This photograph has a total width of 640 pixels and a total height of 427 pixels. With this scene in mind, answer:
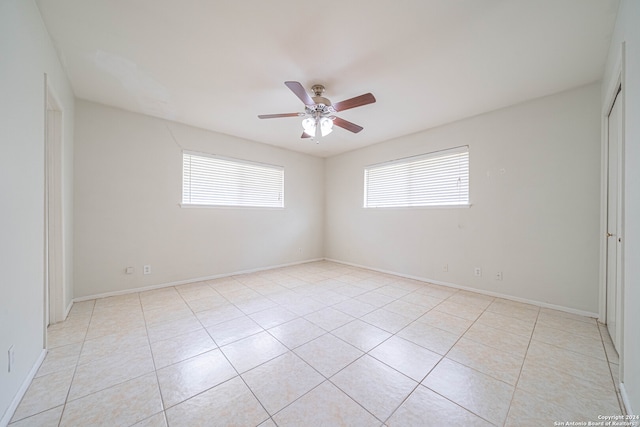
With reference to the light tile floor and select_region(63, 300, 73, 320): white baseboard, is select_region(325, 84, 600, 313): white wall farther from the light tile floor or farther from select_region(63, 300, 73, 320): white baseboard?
select_region(63, 300, 73, 320): white baseboard

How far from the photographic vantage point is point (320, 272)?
4535 millimetres

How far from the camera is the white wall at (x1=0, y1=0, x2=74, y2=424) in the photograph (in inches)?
49.1

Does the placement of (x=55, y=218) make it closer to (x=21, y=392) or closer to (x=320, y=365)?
(x=21, y=392)

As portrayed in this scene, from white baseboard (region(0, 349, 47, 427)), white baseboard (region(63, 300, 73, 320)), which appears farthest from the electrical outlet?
white baseboard (region(63, 300, 73, 320))

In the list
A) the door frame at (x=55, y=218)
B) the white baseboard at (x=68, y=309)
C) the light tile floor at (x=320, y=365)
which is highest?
the door frame at (x=55, y=218)

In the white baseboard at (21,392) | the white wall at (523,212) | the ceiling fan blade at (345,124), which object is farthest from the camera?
the ceiling fan blade at (345,124)

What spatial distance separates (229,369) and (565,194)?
3.94 meters

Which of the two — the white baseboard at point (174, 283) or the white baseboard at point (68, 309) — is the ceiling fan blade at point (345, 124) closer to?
the white baseboard at point (174, 283)

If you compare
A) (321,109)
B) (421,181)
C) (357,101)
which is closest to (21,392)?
(321,109)

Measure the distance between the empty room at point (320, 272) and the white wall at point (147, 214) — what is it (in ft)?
0.09

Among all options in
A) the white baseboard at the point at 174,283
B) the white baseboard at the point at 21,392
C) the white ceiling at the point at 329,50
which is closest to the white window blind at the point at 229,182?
the white ceiling at the point at 329,50

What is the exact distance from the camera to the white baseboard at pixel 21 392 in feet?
4.01

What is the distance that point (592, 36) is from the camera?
189cm

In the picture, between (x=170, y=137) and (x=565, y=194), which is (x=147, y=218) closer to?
(x=170, y=137)
